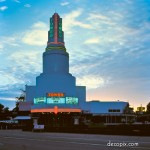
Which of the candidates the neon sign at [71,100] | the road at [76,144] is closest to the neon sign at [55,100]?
the neon sign at [71,100]

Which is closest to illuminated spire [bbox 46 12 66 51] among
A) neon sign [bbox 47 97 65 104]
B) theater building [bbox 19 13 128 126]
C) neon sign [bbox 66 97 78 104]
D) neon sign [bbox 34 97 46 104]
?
theater building [bbox 19 13 128 126]

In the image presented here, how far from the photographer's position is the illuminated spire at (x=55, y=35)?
425 ft

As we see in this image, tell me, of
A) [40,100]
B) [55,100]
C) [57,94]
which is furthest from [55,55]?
[55,100]

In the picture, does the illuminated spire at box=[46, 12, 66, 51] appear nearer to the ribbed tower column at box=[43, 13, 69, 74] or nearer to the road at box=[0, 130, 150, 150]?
the ribbed tower column at box=[43, 13, 69, 74]

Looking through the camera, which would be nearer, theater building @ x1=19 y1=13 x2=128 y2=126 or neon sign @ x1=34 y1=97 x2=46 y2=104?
theater building @ x1=19 y1=13 x2=128 y2=126

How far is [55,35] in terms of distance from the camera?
131 m

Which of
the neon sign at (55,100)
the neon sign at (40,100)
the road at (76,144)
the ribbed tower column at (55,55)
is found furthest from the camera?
the ribbed tower column at (55,55)

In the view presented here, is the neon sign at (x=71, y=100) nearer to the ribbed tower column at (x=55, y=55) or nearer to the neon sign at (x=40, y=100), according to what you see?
the neon sign at (x=40, y=100)

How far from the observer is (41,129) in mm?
61688

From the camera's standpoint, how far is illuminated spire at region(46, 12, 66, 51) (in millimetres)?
129625

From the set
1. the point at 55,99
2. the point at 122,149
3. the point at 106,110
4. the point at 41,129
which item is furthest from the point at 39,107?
the point at 122,149

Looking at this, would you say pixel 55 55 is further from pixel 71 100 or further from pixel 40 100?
pixel 71 100

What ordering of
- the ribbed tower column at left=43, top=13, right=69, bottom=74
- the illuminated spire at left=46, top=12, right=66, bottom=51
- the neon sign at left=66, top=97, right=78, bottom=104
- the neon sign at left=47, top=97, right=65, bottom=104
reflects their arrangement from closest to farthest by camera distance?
the neon sign at left=47, top=97, right=65, bottom=104 < the neon sign at left=66, top=97, right=78, bottom=104 < the ribbed tower column at left=43, top=13, right=69, bottom=74 < the illuminated spire at left=46, top=12, right=66, bottom=51

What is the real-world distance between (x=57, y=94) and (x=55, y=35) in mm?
23982
